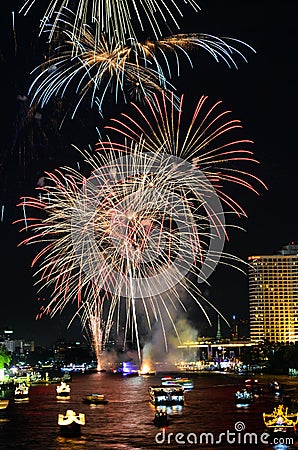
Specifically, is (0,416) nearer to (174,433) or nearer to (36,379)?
(174,433)

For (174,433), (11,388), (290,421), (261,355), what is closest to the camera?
(290,421)

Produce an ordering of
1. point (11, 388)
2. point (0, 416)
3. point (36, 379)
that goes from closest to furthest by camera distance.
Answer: point (0, 416) → point (11, 388) → point (36, 379)

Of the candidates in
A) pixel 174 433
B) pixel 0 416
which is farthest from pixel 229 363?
pixel 174 433

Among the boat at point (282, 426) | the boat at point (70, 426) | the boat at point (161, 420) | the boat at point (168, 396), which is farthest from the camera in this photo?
the boat at point (168, 396)

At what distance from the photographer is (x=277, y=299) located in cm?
19225

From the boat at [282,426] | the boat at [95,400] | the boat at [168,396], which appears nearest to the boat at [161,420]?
the boat at [282,426]

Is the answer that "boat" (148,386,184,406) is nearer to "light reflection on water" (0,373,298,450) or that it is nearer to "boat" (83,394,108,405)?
"light reflection on water" (0,373,298,450)

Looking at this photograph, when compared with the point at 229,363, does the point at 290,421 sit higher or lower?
higher

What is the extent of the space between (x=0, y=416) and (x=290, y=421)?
23.5 metres

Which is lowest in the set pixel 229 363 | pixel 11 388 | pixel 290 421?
pixel 229 363

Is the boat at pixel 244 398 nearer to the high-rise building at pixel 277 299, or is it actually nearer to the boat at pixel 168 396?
the boat at pixel 168 396

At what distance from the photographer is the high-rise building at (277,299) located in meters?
190

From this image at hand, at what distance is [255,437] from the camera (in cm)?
3872

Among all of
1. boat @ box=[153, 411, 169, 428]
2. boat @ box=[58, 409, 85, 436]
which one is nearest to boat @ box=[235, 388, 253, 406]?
boat @ box=[153, 411, 169, 428]
